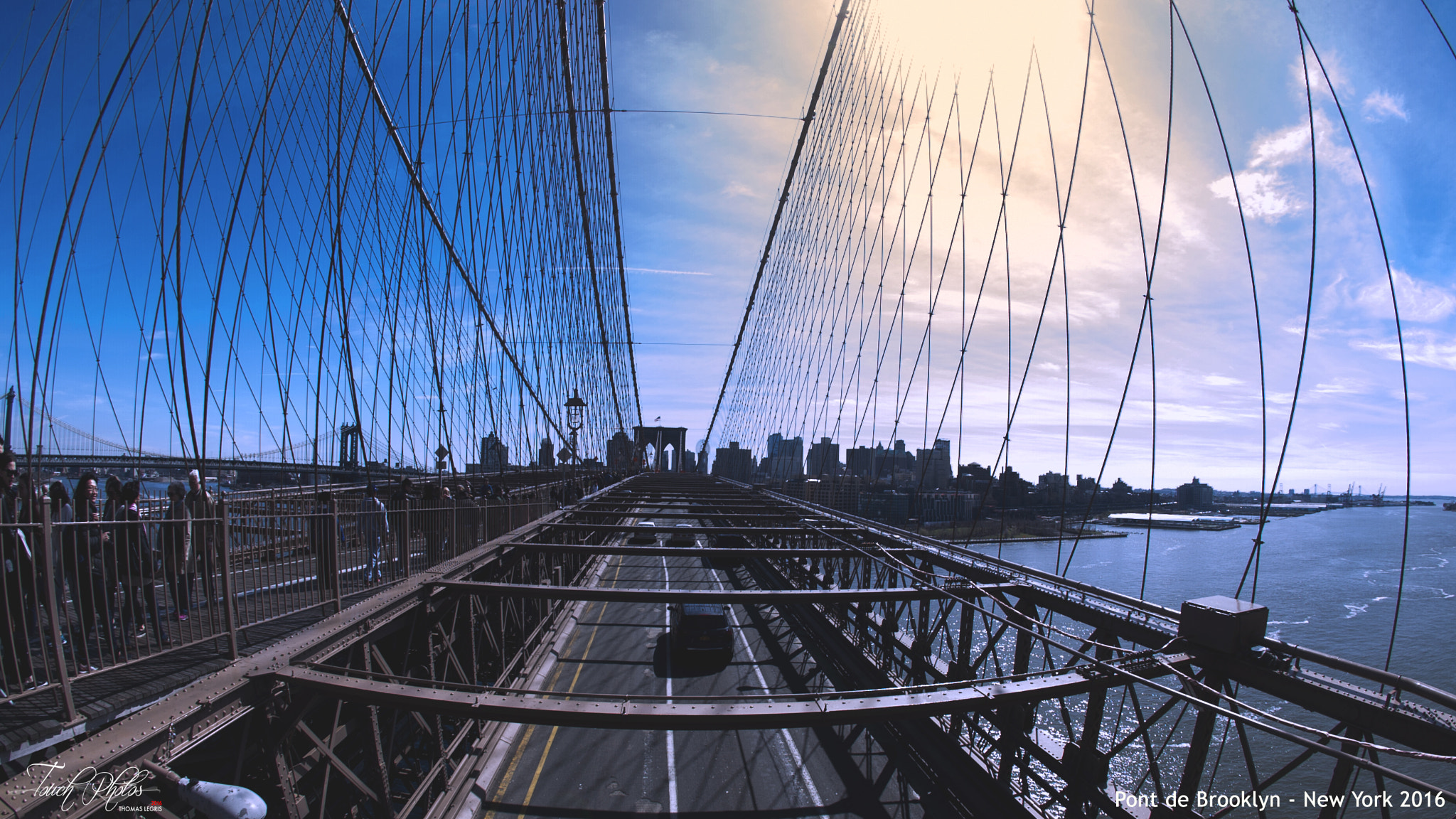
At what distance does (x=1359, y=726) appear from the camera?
3.44m

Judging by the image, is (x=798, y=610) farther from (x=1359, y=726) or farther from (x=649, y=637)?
(x=1359, y=726)

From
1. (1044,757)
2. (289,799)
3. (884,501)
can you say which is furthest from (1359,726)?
(884,501)

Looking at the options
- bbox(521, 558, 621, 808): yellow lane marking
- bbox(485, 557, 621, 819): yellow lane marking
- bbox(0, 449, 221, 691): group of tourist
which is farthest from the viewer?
bbox(521, 558, 621, 808): yellow lane marking

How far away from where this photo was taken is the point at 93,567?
533 centimetres

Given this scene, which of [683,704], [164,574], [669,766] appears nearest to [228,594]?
[164,574]

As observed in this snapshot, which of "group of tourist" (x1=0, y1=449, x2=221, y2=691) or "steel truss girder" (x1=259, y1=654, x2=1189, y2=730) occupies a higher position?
"group of tourist" (x1=0, y1=449, x2=221, y2=691)

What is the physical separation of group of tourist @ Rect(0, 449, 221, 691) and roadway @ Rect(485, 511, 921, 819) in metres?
4.20

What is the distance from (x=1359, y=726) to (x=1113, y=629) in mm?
1613

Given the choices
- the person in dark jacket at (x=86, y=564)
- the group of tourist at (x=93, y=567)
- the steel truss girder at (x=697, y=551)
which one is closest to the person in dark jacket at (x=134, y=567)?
the group of tourist at (x=93, y=567)

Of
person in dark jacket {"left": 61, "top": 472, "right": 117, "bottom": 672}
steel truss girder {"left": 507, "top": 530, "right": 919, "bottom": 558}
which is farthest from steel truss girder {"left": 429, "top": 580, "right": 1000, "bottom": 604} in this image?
person in dark jacket {"left": 61, "top": 472, "right": 117, "bottom": 672}

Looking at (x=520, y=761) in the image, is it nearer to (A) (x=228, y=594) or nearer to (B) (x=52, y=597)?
(A) (x=228, y=594)

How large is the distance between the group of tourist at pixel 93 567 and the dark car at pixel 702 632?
919cm

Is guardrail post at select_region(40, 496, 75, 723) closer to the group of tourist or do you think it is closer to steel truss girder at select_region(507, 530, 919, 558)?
the group of tourist

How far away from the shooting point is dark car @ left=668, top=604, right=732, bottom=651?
13.7 m
